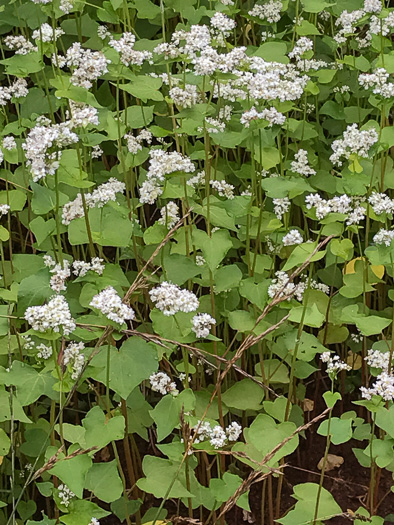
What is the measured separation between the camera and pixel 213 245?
222 centimetres

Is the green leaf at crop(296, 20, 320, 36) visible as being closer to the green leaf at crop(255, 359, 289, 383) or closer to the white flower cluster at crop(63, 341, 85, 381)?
the green leaf at crop(255, 359, 289, 383)

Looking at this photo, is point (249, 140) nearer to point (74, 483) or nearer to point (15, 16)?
point (74, 483)

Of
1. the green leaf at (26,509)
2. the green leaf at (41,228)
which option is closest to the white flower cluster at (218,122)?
the green leaf at (41,228)

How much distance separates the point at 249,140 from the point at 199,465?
3.40 feet

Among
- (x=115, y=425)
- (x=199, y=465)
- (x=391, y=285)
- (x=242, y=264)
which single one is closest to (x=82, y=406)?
(x=199, y=465)

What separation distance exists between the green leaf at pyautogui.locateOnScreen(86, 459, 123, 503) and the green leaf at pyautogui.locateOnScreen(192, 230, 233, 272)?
23.7 inches

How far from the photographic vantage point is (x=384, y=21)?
2.76 m

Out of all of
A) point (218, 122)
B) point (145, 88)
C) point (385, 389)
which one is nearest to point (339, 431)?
point (385, 389)

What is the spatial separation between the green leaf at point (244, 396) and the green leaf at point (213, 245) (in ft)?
1.43

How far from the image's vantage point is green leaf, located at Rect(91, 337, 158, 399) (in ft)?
6.17

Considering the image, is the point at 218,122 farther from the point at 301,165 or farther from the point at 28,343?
the point at 28,343

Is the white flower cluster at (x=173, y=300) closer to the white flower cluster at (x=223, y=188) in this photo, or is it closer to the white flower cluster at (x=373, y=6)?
the white flower cluster at (x=223, y=188)

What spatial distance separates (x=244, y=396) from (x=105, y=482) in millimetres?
604

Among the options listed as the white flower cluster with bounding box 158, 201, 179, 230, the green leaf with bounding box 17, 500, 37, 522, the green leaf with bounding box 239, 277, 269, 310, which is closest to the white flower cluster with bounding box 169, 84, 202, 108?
the white flower cluster with bounding box 158, 201, 179, 230
